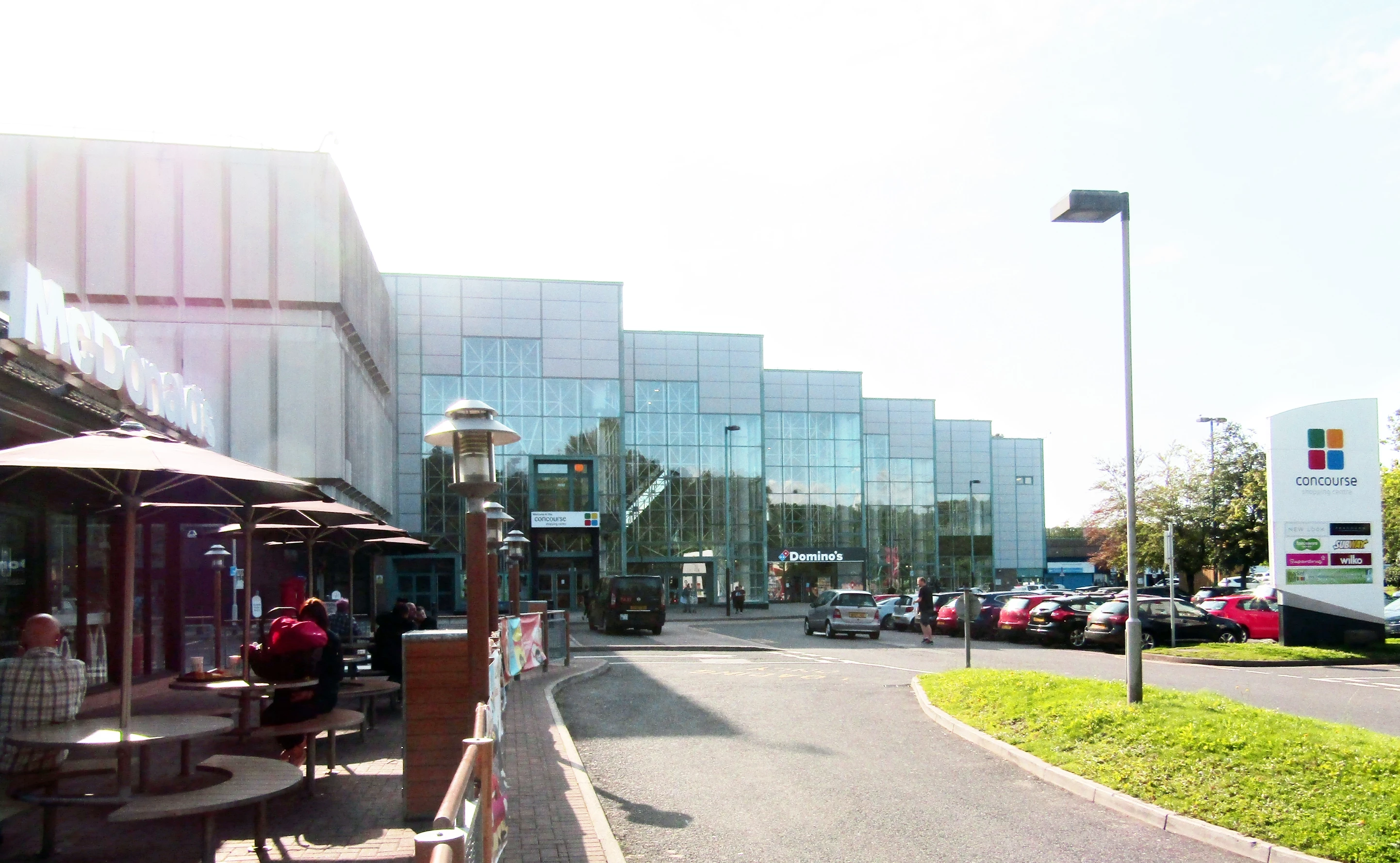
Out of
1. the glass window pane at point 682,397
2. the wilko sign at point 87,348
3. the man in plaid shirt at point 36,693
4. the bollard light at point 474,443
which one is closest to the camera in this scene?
the man in plaid shirt at point 36,693

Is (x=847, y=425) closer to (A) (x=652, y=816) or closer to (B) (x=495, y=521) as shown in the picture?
(B) (x=495, y=521)

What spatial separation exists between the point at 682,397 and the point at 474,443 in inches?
2022

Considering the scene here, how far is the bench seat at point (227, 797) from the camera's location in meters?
5.85

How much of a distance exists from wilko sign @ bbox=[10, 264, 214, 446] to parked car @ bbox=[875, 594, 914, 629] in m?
27.2

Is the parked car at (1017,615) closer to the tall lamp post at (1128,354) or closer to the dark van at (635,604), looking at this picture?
the dark van at (635,604)

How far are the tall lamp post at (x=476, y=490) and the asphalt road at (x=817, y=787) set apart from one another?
163 centimetres

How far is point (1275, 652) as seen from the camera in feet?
72.5

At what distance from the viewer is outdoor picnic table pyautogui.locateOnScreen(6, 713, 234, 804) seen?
643 centimetres

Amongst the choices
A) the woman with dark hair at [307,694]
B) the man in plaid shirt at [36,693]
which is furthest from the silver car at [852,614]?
the man in plaid shirt at [36,693]

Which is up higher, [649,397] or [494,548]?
[649,397]

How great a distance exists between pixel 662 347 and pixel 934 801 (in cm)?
5095

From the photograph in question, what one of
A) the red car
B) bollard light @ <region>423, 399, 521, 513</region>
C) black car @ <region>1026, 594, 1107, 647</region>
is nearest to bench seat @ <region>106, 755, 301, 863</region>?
bollard light @ <region>423, 399, 521, 513</region>

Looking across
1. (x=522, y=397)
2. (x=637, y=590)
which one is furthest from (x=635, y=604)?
(x=522, y=397)

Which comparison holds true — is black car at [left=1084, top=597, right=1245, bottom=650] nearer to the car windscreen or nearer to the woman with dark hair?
the car windscreen
